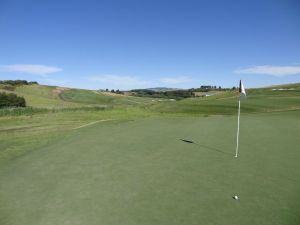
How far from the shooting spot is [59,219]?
7301mm

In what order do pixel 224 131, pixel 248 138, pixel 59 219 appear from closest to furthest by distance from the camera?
pixel 59 219 → pixel 248 138 → pixel 224 131

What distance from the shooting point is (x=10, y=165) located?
491 inches

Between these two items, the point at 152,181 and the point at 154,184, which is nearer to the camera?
the point at 154,184

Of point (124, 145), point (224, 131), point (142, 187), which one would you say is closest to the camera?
point (142, 187)

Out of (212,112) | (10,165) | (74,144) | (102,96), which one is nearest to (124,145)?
(74,144)

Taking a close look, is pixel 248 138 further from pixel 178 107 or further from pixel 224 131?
pixel 178 107

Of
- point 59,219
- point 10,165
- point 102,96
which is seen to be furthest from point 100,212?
point 102,96

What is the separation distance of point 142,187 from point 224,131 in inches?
451

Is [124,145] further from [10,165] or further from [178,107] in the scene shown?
[178,107]

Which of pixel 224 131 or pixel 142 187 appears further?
pixel 224 131

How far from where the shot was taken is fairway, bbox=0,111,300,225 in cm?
730

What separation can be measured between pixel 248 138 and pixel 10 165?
10689 millimetres

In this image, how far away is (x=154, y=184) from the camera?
9.35m

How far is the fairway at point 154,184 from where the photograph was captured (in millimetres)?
7305
